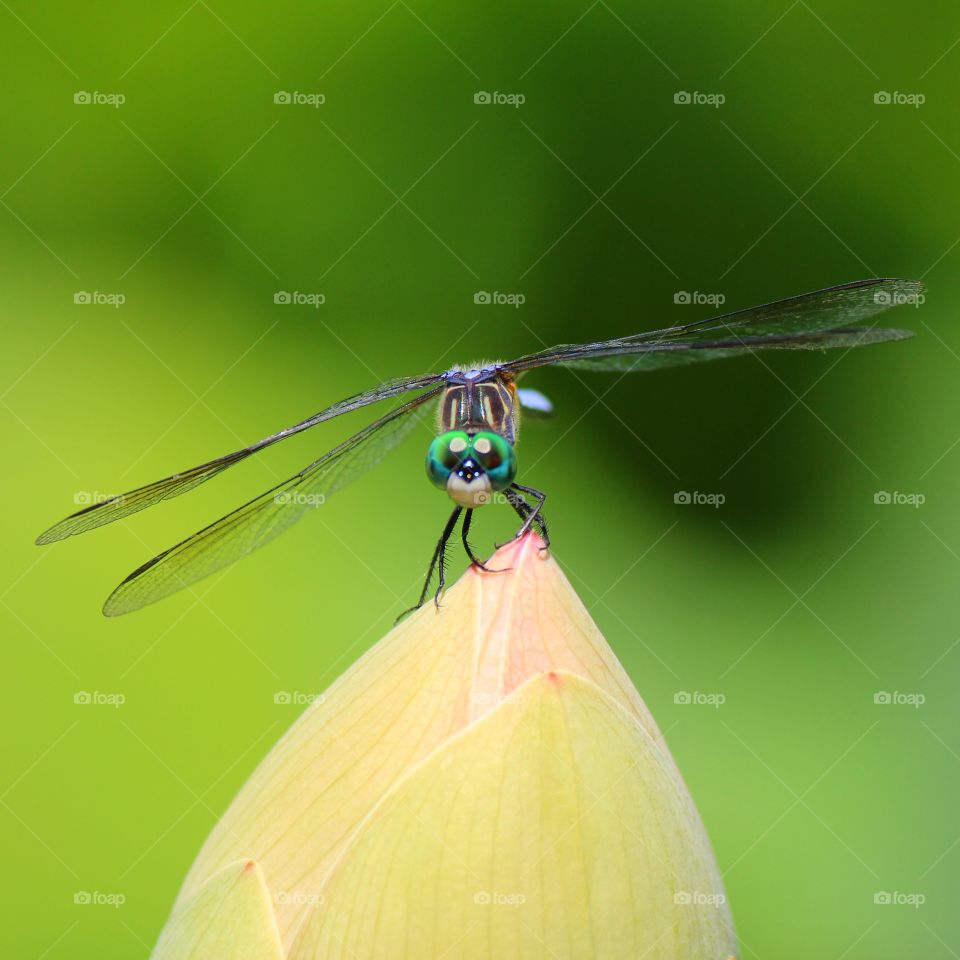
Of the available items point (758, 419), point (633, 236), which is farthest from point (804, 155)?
point (758, 419)

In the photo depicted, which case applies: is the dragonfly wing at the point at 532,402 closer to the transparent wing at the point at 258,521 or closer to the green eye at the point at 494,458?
the transparent wing at the point at 258,521

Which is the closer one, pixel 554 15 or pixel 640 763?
pixel 640 763

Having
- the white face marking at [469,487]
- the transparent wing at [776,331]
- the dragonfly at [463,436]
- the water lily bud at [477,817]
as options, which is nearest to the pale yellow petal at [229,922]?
the water lily bud at [477,817]

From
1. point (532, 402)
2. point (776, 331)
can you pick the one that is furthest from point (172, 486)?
point (776, 331)

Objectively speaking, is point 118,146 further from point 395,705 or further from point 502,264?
point 395,705

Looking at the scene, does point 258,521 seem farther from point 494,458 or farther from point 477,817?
point 477,817
